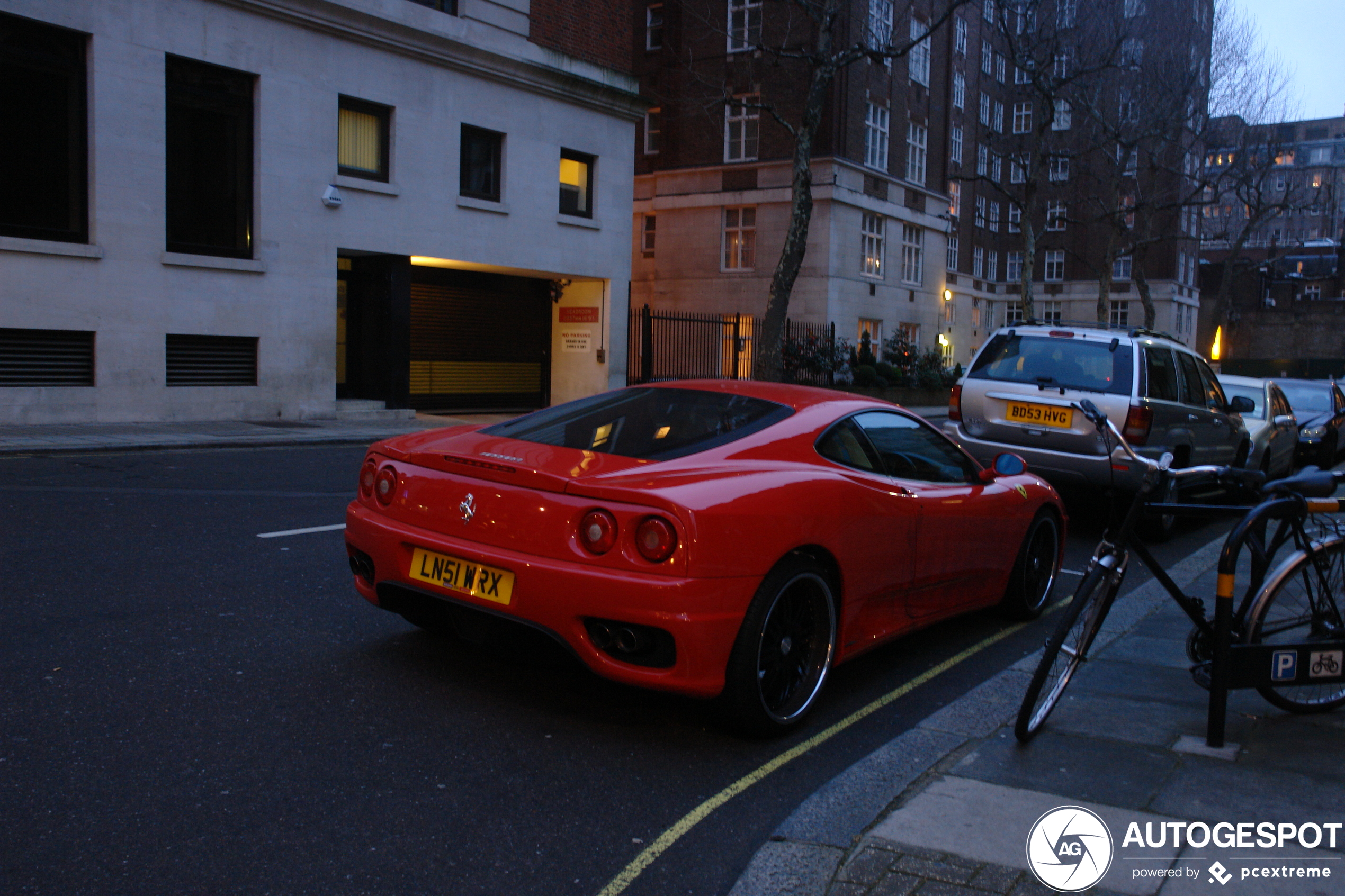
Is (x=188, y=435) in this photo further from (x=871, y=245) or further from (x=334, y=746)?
(x=871, y=245)

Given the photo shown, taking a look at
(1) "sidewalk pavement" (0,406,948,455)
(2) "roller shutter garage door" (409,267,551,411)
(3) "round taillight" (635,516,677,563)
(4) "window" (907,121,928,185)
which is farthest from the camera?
(4) "window" (907,121,928,185)

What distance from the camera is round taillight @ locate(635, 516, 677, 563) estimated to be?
369cm

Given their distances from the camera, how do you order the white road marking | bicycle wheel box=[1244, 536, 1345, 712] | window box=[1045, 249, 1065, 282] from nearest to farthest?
bicycle wheel box=[1244, 536, 1345, 712] < the white road marking < window box=[1045, 249, 1065, 282]

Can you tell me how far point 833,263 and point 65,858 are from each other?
34074 mm

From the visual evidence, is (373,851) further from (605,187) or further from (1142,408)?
(605,187)

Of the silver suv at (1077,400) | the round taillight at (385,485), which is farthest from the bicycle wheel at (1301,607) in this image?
the silver suv at (1077,400)

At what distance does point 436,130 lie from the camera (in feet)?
66.2

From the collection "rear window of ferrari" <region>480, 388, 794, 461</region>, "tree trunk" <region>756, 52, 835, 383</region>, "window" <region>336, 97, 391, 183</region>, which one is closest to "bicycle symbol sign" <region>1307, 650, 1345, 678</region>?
"rear window of ferrari" <region>480, 388, 794, 461</region>

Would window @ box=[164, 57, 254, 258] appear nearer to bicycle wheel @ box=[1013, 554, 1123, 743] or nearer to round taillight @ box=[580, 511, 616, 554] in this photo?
round taillight @ box=[580, 511, 616, 554]

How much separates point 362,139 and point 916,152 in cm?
2736

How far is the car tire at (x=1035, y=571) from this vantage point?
599cm

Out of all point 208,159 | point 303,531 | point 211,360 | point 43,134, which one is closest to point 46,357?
point 211,360

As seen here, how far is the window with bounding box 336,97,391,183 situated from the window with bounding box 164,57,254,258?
177 centimetres

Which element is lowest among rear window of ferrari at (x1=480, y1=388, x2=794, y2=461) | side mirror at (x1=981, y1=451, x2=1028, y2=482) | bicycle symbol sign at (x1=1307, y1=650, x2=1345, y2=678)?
bicycle symbol sign at (x1=1307, y1=650, x2=1345, y2=678)
